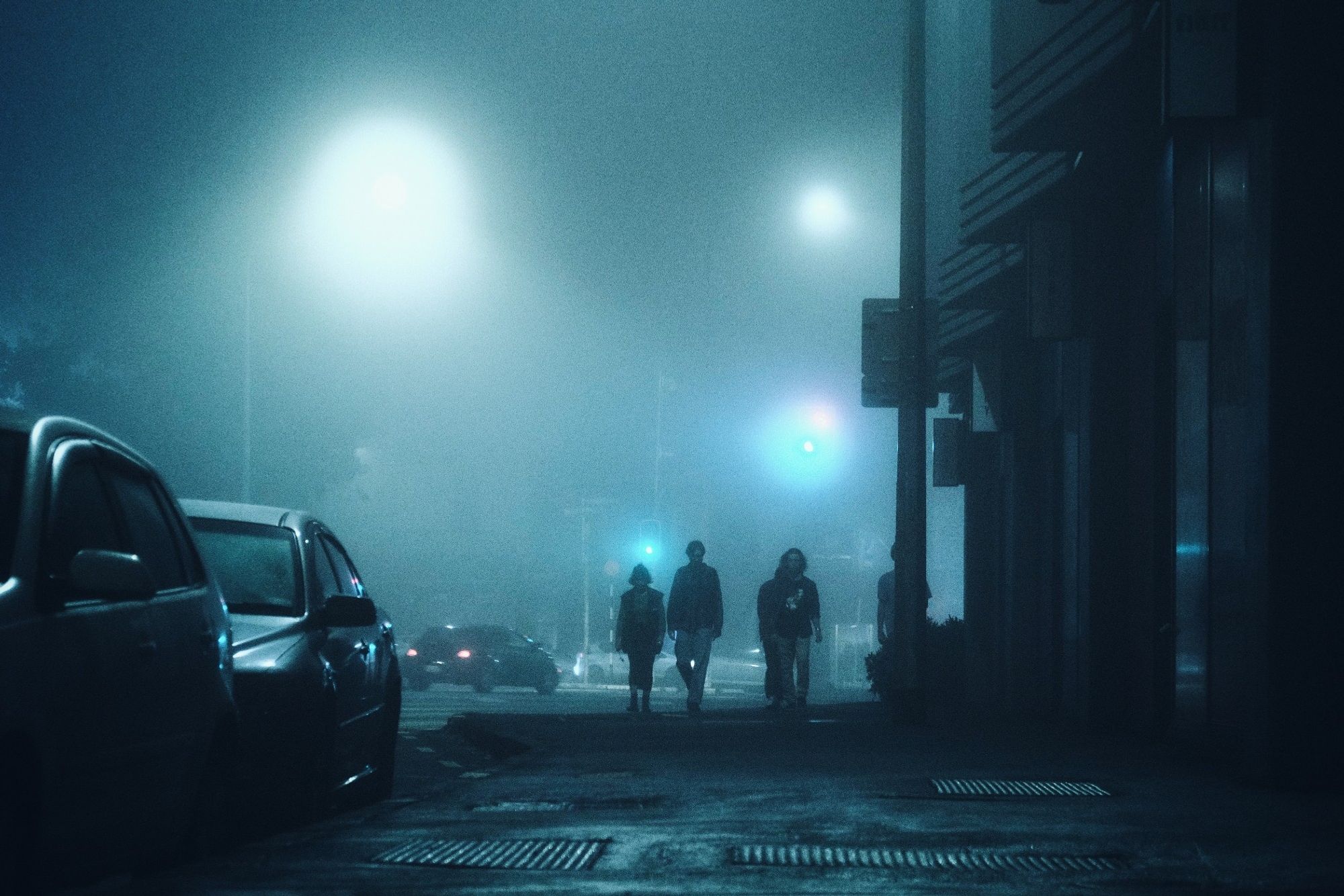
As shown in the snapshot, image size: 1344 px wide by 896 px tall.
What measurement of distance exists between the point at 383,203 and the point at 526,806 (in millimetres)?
22006

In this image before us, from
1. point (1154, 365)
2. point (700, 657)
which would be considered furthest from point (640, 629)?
point (1154, 365)

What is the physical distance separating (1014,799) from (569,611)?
78953 mm

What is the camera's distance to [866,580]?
71.6 meters

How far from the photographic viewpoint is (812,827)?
9.02 m

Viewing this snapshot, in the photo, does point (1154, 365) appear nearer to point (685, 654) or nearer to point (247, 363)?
point (685, 654)

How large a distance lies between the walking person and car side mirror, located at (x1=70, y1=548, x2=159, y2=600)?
17.8 m

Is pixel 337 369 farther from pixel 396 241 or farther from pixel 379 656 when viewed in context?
pixel 379 656

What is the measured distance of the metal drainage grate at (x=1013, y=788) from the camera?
10.7 m

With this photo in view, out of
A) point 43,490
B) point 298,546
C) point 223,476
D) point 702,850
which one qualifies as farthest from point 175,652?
point 223,476

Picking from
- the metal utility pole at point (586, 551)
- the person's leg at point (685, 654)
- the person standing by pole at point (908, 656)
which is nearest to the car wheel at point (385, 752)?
the person standing by pole at point (908, 656)

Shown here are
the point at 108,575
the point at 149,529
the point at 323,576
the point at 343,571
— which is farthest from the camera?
the point at 323,576

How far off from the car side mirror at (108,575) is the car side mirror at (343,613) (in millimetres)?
4321

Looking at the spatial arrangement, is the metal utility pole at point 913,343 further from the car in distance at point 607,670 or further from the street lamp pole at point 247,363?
the car in distance at point 607,670

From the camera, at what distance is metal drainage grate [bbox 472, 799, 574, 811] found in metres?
10.1
